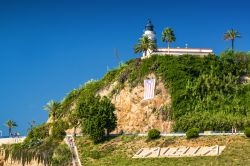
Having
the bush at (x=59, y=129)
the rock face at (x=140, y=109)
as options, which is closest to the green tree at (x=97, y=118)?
the bush at (x=59, y=129)

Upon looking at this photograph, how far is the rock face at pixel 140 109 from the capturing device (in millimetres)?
85938

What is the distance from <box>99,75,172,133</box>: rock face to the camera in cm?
8594

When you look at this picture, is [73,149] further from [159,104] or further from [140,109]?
[159,104]

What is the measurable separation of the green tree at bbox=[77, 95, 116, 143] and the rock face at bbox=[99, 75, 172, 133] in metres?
10.2

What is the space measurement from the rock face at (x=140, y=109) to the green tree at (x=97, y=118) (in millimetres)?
10175

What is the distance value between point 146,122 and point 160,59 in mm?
12073

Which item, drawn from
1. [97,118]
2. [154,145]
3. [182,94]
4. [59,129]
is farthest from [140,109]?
[154,145]

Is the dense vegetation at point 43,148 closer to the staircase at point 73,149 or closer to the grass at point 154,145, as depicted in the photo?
the staircase at point 73,149

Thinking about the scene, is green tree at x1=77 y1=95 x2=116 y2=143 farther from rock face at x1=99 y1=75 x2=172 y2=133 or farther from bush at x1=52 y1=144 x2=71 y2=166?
rock face at x1=99 y1=75 x2=172 y2=133

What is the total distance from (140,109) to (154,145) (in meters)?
19.7

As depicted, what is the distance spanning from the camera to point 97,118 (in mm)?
75750

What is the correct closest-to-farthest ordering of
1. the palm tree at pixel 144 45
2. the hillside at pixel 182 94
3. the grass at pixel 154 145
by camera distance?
the grass at pixel 154 145, the hillside at pixel 182 94, the palm tree at pixel 144 45

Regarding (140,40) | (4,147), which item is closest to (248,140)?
(140,40)

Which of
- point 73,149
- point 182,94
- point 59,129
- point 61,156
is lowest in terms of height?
point 61,156
